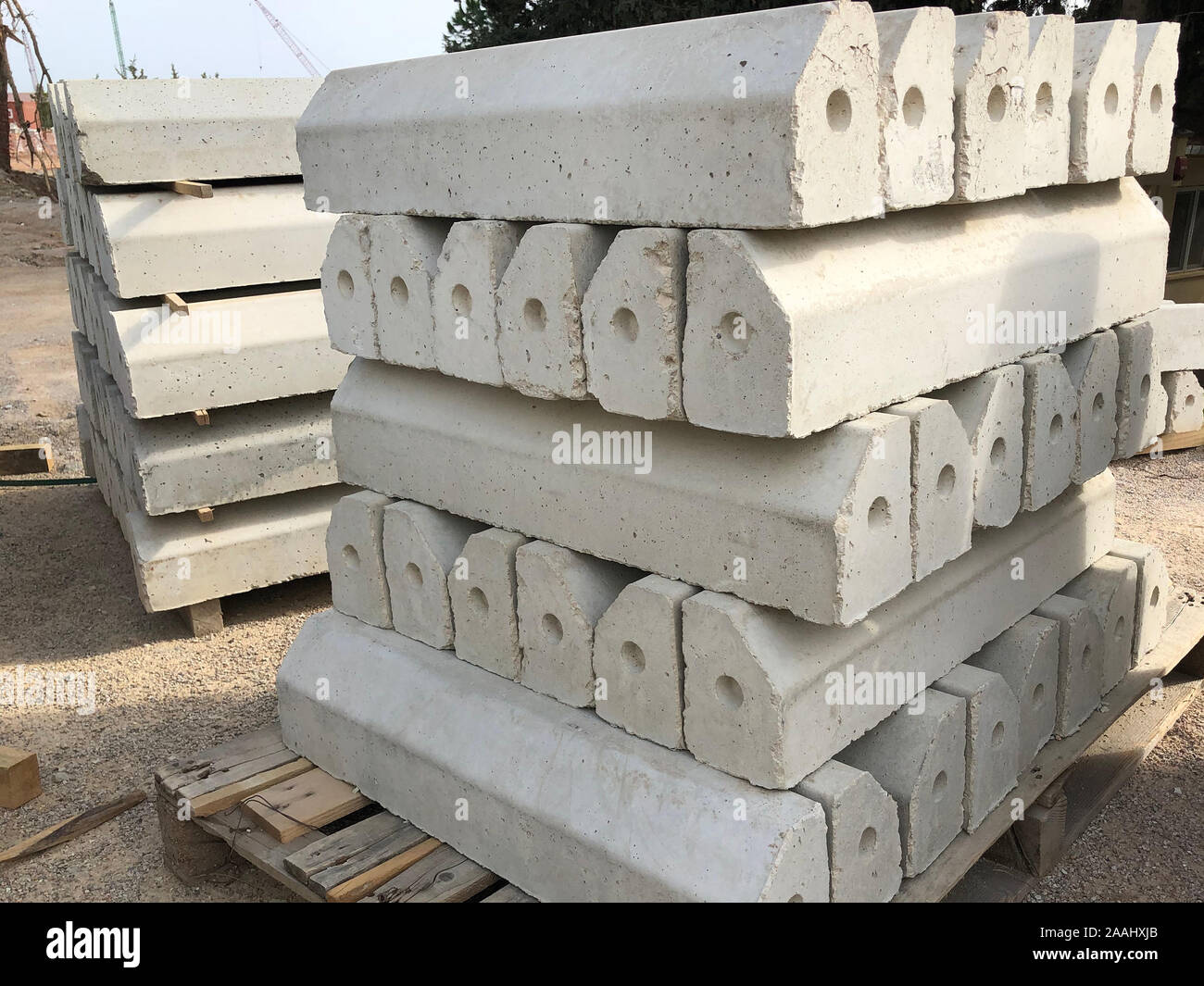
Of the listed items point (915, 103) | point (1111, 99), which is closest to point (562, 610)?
point (915, 103)

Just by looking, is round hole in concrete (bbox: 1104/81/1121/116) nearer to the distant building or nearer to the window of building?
the distant building

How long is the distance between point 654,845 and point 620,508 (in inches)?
30.9

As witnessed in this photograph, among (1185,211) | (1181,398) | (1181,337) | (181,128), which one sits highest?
(181,128)

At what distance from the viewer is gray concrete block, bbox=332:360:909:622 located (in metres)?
2.29

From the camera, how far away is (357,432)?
11.2ft

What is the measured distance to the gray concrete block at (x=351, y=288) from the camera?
3143mm

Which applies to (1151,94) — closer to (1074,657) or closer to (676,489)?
(1074,657)

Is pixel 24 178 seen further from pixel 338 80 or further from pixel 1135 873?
pixel 1135 873

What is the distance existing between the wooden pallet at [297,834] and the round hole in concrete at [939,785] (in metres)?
1.08

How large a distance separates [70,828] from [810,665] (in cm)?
276

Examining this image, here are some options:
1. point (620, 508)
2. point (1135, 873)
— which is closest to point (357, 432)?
point (620, 508)

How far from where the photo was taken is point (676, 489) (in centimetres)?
253

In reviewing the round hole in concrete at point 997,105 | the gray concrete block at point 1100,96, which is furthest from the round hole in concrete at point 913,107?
the gray concrete block at point 1100,96

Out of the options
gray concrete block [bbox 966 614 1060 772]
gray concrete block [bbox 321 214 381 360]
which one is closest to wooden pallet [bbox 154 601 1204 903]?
gray concrete block [bbox 966 614 1060 772]
